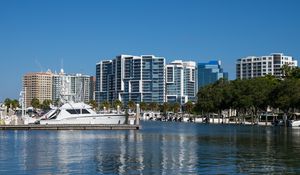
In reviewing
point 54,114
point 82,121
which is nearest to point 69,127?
point 82,121

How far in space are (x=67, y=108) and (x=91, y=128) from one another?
461 inches

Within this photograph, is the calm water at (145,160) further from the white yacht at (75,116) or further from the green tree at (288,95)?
the green tree at (288,95)

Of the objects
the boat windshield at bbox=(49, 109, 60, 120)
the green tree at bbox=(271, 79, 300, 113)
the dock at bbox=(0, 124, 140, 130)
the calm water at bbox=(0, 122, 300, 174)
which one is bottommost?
the calm water at bbox=(0, 122, 300, 174)

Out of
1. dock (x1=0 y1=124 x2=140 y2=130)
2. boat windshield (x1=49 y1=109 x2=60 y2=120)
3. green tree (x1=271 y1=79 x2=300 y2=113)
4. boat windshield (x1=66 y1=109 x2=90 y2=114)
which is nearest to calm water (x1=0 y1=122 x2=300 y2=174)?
dock (x1=0 y1=124 x2=140 y2=130)

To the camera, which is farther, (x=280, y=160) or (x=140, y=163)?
(x=280, y=160)

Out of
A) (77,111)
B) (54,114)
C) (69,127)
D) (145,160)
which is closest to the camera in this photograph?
(145,160)

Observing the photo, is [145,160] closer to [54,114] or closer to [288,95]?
[54,114]

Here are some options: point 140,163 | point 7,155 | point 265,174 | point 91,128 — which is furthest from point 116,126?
point 265,174

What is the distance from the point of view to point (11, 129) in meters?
124

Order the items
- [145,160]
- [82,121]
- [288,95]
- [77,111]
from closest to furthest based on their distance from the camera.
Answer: [145,160], [82,121], [77,111], [288,95]

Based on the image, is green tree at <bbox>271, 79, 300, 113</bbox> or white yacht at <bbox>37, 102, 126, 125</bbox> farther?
green tree at <bbox>271, 79, 300, 113</bbox>

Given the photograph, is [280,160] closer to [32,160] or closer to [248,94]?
[32,160]

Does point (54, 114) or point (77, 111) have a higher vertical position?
point (77, 111)

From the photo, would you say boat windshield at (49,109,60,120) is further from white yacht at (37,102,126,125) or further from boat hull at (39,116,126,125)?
boat hull at (39,116,126,125)
